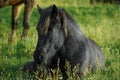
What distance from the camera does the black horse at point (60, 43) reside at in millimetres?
7671

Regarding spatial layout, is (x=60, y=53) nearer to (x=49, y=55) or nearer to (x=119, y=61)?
(x=49, y=55)

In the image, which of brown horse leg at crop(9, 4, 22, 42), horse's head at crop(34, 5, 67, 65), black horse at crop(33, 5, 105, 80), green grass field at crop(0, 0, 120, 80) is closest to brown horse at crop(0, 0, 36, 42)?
brown horse leg at crop(9, 4, 22, 42)

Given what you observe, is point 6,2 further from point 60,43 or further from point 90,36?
point 60,43

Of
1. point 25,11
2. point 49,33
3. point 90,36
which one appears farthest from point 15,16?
point 49,33

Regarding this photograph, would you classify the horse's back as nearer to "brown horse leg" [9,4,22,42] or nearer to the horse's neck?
"brown horse leg" [9,4,22,42]

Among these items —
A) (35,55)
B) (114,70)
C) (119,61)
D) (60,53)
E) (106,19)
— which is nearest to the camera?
(35,55)

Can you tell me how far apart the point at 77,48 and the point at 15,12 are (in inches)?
A: 207

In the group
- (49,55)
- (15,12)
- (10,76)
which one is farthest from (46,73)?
(15,12)

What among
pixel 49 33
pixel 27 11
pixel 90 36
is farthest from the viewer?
pixel 27 11

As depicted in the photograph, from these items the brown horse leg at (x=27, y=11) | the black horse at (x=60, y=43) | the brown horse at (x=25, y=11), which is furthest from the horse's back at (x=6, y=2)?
the black horse at (x=60, y=43)

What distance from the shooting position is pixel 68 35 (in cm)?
819

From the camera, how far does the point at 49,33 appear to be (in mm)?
7727

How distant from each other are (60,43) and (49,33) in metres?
0.32

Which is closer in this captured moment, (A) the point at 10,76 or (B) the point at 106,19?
(A) the point at 10,76
